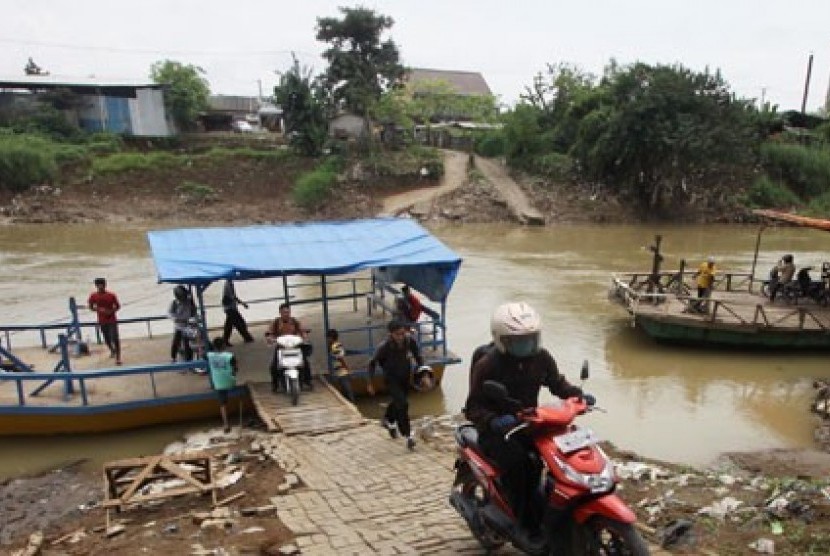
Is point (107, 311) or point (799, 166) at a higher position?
point (107, 311)

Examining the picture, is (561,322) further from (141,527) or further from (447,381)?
(141,527)

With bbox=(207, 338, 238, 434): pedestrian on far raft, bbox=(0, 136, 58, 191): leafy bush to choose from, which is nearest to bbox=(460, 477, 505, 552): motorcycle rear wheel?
bbox=(207, 338, 238, 434): pedestrian on far raft

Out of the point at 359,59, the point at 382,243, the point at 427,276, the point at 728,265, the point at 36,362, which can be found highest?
the point at 359,59

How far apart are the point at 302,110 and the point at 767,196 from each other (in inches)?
1007

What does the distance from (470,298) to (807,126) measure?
108ft

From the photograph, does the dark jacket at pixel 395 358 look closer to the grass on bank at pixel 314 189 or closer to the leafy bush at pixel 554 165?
the grass on bank at pixel 314 189

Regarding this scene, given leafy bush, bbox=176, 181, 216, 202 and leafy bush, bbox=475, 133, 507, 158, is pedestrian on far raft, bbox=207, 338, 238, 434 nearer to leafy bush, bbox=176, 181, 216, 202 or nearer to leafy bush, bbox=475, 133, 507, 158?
leafy bush, bbox=176, 181, 216, 202

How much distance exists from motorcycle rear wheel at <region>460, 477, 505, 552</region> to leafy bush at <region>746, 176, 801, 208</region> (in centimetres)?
3558

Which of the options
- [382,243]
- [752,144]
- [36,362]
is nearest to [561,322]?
[382,243]

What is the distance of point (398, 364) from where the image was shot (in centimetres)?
768

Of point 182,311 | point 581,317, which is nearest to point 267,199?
point 581,317

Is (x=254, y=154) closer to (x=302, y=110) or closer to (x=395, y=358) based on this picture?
(x=302, y=110)

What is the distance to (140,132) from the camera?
4384 centimetres

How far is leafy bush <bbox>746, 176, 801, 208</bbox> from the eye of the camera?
119ft
